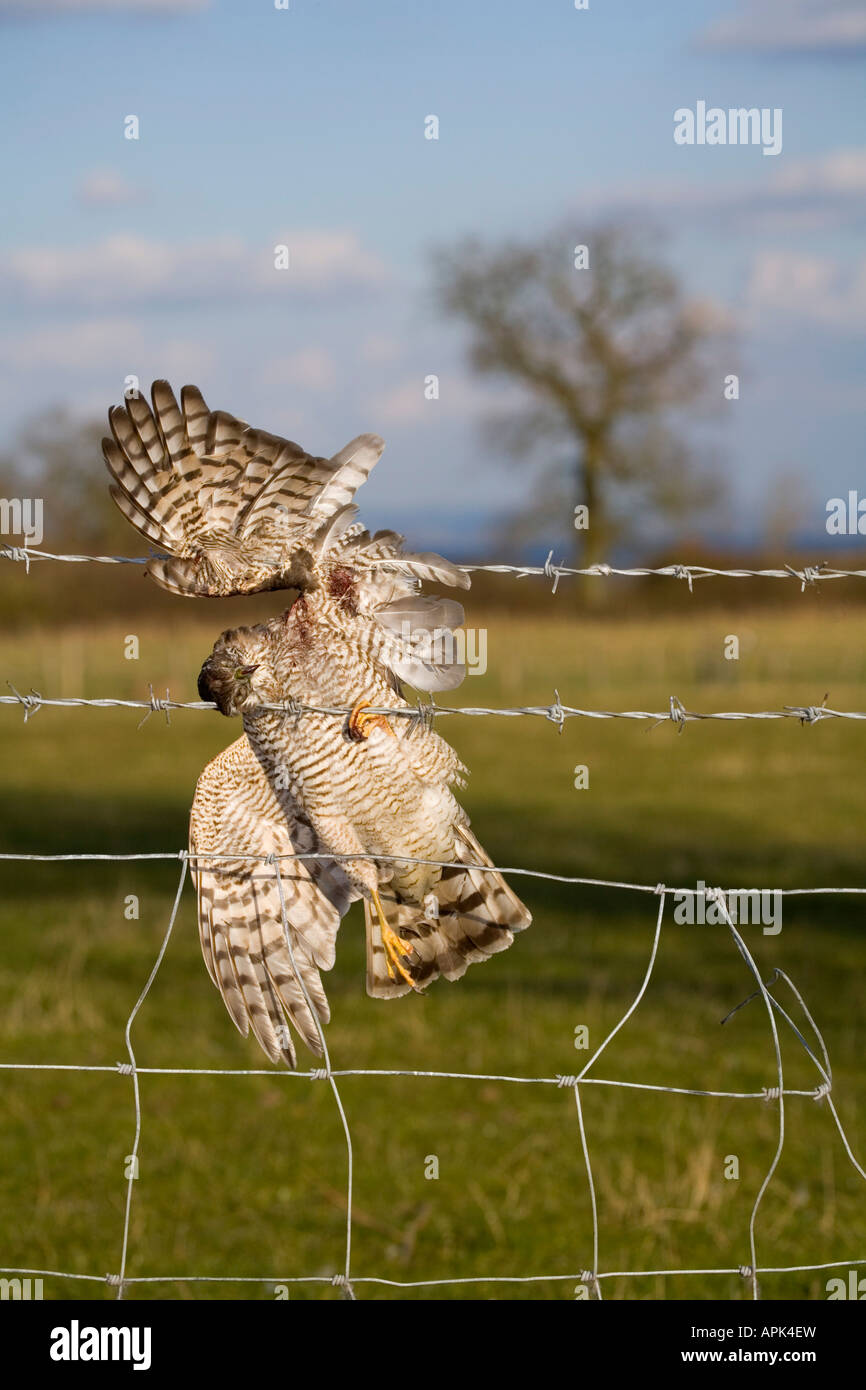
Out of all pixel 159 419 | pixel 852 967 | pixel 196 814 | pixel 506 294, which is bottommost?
pixel 852 967

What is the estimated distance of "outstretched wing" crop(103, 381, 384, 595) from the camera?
4.14m

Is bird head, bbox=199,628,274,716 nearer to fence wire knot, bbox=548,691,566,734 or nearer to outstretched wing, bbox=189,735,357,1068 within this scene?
outstretched wing, bbox=189,735,357,1068

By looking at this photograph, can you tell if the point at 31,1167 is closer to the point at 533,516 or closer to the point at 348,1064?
the point at 348,1064

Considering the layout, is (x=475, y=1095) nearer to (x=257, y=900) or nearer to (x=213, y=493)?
(x=257, y=900)

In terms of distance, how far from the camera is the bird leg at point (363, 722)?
4027 mm

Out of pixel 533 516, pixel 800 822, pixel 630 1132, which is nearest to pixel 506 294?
pixel 533 516

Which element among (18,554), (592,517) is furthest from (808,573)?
(592,517)

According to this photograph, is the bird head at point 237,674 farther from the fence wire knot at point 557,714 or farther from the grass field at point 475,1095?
the grass field at point 475,1095

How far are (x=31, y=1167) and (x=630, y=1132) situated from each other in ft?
11.9

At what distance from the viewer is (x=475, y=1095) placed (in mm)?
10586

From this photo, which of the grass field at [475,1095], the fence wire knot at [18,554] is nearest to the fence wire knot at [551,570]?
the grass field at [475,1095]

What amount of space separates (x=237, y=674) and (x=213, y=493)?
0.59m

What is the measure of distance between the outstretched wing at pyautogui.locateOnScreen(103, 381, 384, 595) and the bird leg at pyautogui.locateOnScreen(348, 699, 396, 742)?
385 millimetres

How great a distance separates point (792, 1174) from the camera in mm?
8789
